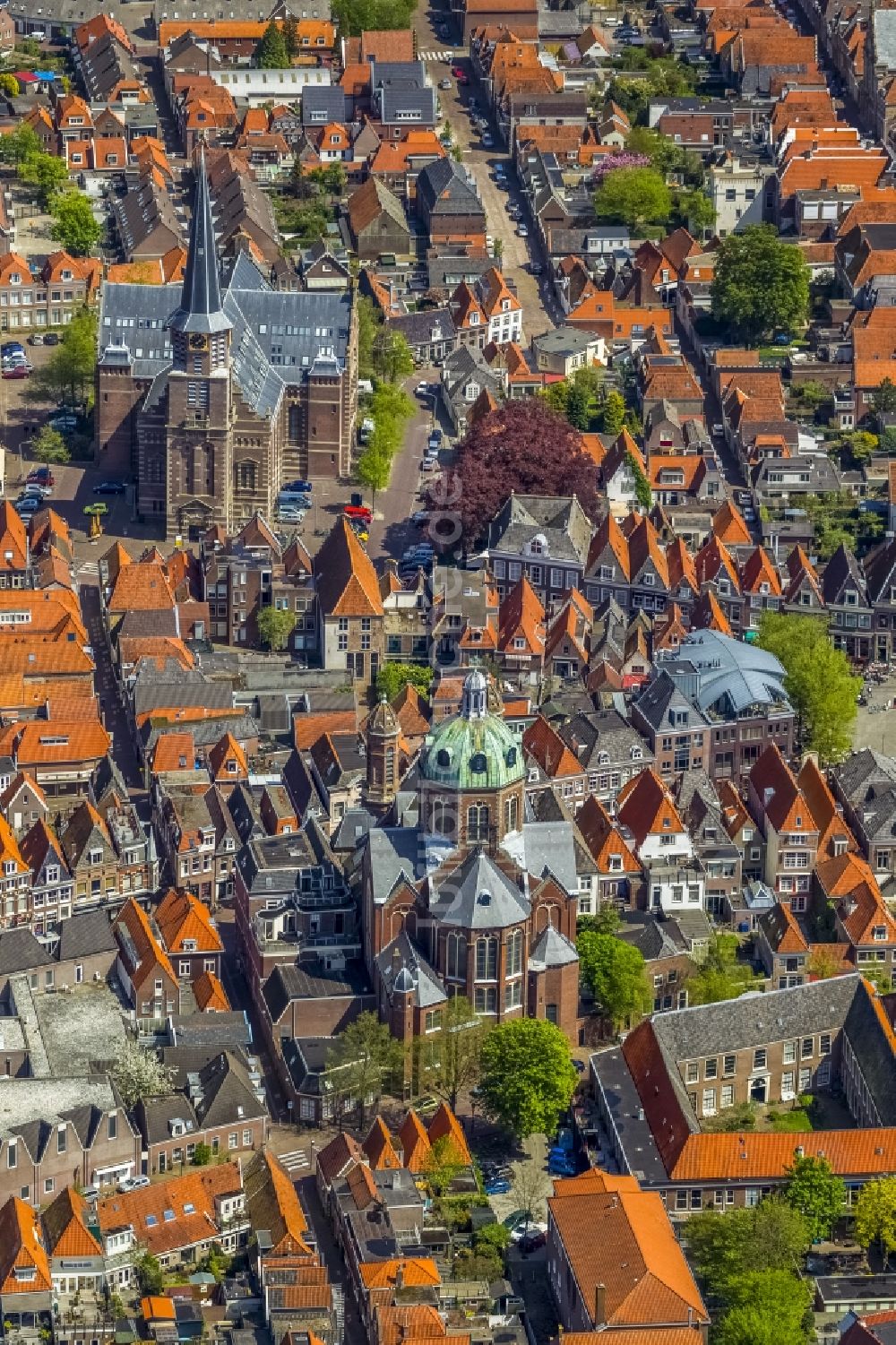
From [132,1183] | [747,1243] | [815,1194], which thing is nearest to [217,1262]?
[132,1183]

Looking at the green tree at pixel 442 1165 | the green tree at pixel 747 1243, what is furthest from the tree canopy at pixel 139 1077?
the green tree at pixel 747 1243

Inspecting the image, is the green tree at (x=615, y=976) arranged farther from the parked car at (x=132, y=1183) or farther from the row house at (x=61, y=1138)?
the parked car at (x=132, y=1183)

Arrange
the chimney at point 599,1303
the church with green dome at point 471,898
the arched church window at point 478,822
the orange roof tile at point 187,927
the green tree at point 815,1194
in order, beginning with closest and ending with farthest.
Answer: the chimney at point 599,1303 → the green tree at point 815,1194 → the church with green dome at point 471,898 → the arched church window at point 478,822 → the orange roof tile at point 187,927

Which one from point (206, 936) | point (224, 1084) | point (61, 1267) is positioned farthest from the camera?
point (206, 936)

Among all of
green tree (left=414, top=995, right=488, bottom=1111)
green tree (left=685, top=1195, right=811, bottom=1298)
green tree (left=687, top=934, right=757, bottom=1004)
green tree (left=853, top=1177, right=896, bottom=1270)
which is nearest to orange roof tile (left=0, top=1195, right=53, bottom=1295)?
green tree (left=414, top=995, right=488, bottom=1111)

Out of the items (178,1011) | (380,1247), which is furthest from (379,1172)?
(178,1011)

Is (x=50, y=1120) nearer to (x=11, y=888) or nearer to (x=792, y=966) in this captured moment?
(x=11, y=888)
